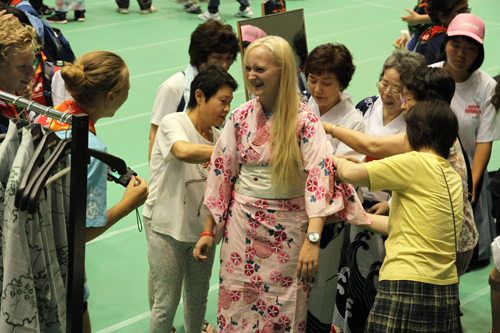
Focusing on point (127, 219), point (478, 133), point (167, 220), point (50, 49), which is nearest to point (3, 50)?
point (167, 220)

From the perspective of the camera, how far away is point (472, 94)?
378 cm

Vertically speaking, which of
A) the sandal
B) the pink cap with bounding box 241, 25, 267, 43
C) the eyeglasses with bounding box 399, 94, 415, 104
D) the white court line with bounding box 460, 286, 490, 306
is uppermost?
the pink cap with bounding box 241, 25, 267, 43

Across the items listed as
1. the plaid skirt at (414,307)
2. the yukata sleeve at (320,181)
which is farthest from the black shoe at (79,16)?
the plaid skirt at (414,307)

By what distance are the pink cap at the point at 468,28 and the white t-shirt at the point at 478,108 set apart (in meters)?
0.25

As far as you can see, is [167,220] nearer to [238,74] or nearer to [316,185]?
[316,185]

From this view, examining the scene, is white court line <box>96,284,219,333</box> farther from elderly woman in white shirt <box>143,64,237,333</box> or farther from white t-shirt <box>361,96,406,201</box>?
white t-shirt <box>361,96,406,201</box>

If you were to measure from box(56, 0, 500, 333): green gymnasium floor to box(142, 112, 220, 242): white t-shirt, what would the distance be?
3.20 ft

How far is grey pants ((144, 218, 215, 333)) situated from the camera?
299cm

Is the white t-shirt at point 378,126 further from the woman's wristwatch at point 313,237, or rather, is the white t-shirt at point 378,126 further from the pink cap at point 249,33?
the pink cap at point 249,33

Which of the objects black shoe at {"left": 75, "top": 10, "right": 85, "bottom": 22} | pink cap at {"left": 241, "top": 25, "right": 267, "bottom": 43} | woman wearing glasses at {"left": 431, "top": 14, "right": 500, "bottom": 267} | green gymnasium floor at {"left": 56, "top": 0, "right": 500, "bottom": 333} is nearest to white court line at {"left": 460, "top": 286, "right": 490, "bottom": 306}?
green gymnasium floor at {"left": 56, "top": 0, "right": 500, "bottom": 333}

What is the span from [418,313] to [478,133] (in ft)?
5.96

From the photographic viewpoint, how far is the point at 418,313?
2430 millimetres

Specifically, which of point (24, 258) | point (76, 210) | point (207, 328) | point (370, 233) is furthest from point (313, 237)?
point (207, 328)

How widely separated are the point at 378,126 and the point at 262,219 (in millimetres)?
1041
